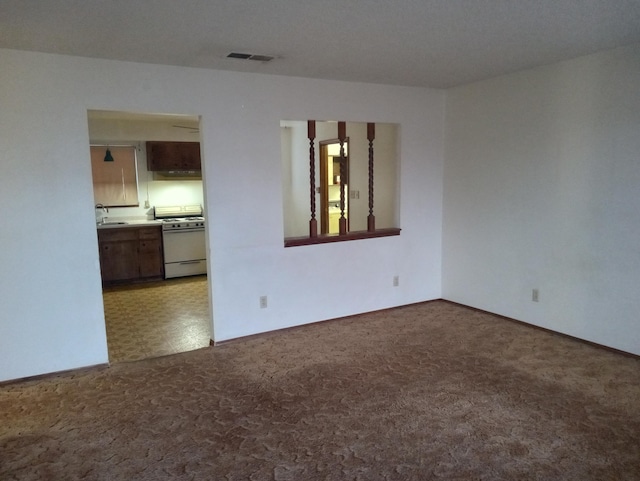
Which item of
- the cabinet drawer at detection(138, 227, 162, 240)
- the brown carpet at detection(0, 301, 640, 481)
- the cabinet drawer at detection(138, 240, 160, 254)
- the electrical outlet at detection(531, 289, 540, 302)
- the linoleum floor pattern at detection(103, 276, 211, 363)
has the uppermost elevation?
the cabinet drawer at detection(138, 227, 162, 240)

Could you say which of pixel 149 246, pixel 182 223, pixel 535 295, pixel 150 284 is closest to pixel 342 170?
pixel 182 223

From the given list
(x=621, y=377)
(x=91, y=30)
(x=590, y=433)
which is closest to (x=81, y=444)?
(x=91, y=30)

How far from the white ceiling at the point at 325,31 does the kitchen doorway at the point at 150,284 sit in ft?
5.56

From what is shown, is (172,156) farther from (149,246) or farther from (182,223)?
(149,246)

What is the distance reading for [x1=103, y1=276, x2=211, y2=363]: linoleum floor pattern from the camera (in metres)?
3.99

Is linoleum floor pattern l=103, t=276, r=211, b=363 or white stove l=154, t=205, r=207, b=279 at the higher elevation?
white stove l=154, t=205, r=207, b=279

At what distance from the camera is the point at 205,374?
3.38 meters

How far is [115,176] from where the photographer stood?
6949 mm

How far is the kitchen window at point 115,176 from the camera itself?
6863mm

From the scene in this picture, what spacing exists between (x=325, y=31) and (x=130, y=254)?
16.0 feet

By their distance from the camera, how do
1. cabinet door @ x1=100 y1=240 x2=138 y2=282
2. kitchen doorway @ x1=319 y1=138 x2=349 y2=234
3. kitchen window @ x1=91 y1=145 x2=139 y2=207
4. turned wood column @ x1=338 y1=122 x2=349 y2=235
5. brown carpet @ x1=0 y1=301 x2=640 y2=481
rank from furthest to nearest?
kitchen window @ x1=91 y1=145 x2=139 y2=207
cabinet door @ x1=100 y1=240 x2=138 y2=282
kitchen doorway @ x1=319 y1=138 x2=349 y2=234
turned wood column @ x1=338 y1=122 x2=349 y2=235
brown carpet @ x1=0 y1=301 x2=640 y2=481

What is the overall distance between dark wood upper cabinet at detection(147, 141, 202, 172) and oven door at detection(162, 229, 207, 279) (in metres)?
1.08

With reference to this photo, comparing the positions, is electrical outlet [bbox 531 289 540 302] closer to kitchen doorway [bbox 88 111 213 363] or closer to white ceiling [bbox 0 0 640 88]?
white ceiling [bbox 0 0 640 88]

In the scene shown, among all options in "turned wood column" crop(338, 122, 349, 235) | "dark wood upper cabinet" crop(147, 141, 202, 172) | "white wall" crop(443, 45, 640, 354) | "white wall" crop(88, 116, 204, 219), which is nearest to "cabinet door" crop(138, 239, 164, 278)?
"white wall" crop(88, 116, 204, 219)
